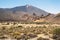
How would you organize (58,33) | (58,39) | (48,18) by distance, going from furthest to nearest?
(48,18), (58,33), (58,39)

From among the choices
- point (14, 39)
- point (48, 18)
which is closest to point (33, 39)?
point (14, 39)

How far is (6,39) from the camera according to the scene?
26031 mm

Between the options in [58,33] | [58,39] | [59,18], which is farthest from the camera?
[59,18]

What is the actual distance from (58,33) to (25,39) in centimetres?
598

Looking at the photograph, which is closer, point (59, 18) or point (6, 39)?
point (6, 39)

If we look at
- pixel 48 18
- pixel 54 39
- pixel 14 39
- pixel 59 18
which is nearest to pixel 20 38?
pixel 14 39

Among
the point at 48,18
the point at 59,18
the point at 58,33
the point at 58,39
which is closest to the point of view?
the point at 58,39

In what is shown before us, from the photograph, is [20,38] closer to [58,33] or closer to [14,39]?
[14,39]

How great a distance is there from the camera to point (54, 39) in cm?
2627

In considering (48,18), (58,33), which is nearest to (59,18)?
(48,18)

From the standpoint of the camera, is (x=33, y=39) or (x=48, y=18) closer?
(x=33, y=39)

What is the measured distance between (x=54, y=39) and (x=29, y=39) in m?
3.22

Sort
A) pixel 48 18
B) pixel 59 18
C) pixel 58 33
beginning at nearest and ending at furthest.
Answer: pixel 58 33, pixel 59 18, pixel 48 18

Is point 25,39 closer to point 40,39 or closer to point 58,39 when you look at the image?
point 40,39
